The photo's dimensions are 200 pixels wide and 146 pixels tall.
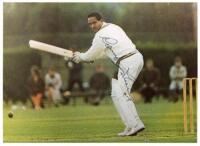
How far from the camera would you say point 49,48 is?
1547 cm

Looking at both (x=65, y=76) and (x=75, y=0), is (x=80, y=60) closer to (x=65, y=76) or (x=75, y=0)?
(x=75, y=0)

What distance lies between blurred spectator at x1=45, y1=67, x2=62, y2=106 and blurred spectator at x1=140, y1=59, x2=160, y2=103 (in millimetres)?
1475

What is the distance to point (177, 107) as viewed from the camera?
16047 mm

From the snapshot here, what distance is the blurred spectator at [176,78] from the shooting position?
16.4 meters

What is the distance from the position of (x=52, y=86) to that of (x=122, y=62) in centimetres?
296

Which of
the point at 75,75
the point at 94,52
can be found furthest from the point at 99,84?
the point at 94,52

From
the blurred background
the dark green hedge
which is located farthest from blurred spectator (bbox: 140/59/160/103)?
the blurred background

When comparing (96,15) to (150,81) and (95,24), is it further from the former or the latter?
(150,81)

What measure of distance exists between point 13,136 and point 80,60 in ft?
4.83

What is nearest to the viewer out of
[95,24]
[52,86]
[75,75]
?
[95,24]

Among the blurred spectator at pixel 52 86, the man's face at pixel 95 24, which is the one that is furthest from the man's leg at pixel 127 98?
the blurred spectator at pixel 52 86

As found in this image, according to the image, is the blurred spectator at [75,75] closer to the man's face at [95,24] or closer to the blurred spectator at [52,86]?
the blurred spectator at [52,86]

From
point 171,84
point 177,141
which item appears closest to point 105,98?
point 171,84

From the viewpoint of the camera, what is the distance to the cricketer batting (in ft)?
48.6
